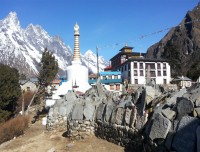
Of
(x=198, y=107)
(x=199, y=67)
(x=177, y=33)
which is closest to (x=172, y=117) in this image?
(x=198, y=107)

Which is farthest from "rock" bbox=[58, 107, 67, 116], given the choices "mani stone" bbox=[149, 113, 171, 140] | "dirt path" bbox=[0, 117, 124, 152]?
"mani stone" bbox=[149, 113, 171, 140]

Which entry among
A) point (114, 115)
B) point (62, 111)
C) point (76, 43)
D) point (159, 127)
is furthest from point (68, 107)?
point (76, 43)

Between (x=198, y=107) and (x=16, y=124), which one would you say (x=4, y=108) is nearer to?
(x=16, y=124)

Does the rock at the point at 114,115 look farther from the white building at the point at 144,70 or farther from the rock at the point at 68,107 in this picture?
the white building at the point at 144,70

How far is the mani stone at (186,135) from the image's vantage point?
26.3 ft

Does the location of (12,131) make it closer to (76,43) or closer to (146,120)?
(146,120)

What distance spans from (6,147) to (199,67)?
61.2 meters

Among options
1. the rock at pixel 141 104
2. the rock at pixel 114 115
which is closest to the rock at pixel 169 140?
the rock at pixel 141 104

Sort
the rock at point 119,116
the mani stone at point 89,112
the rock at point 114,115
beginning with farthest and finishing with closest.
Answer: the mani stone at point 89,112 < the rock at point 114,115 < the rock at point 119,116

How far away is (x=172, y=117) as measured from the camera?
9.37m

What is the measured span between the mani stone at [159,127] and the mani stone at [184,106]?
0.51 m

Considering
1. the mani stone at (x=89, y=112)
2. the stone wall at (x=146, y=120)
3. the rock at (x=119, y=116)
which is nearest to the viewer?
the stone wall at (x=146, y=120)

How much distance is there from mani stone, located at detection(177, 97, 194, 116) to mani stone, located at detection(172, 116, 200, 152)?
1.17 feet

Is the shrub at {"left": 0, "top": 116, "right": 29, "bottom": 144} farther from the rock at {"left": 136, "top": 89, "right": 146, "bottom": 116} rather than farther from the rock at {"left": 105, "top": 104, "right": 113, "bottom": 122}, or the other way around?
the rock at {"left": 136, "top": 89, "right": 146, "bottom": 116}
